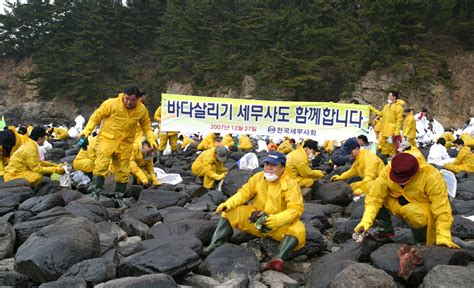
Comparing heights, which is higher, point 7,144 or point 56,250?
point 7,144

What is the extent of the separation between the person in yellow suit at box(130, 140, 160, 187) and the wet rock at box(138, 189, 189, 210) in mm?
590

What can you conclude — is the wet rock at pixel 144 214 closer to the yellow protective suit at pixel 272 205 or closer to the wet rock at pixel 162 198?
the wet rock at pixel 162 198

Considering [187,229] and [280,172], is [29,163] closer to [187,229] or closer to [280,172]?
[187,229]

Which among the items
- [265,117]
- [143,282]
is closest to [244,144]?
[265,117]

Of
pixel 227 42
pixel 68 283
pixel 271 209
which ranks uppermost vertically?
pixel 227 42

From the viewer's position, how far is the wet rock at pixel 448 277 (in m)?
3.16

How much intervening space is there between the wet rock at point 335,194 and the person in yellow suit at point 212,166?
1.77 metres

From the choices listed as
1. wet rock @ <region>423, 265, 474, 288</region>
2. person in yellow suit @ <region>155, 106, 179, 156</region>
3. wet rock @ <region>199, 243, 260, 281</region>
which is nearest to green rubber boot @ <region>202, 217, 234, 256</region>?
wet rock @ <region>199, 243, 260, 281</region>

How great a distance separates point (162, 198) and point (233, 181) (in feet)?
4.14

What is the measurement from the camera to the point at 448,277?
3223mm

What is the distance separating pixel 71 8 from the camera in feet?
126

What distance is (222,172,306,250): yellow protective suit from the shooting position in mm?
4129

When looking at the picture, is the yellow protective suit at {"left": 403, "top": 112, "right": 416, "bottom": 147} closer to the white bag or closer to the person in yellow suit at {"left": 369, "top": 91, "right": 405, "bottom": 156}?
the person in yellow suit at {"left": 369, "top": 91, "right": 405, "bottom": 156}

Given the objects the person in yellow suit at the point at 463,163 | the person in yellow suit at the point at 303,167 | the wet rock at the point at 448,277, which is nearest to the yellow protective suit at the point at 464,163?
the person in yellow suit at the point at 463,163
